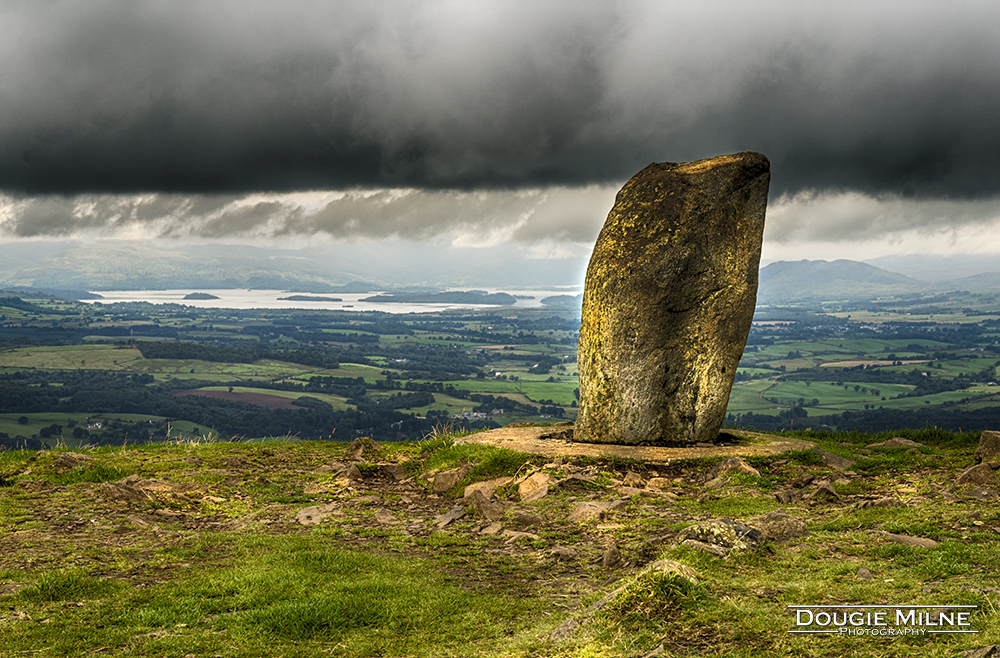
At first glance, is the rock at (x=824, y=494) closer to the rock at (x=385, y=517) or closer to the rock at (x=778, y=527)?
the rock at (x=778, y=527)

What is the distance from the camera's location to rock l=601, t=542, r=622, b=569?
427 inches

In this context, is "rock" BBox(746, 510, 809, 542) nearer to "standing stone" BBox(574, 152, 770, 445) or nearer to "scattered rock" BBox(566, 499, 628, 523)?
"scattered rock" BBox(566, 499, 628, 523)

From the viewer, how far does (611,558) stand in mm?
10891

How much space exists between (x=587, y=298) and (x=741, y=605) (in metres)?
13.7

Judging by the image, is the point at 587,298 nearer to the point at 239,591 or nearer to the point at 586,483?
the point at 586,483

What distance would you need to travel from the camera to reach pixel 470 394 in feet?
405

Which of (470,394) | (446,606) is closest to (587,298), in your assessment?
(446,606)

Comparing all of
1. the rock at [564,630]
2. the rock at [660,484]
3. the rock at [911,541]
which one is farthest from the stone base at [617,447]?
the rock at [564,630]

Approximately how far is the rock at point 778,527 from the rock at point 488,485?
620 cm

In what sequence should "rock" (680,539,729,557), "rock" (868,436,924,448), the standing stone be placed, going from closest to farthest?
"rock" (680,539,729,557) → the standing stone → "rock" (868,436,924,448)

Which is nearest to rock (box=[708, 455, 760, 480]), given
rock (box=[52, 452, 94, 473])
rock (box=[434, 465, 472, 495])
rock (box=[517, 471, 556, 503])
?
rock (box=[517, 471, 556, 503])

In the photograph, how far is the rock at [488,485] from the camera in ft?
53.7

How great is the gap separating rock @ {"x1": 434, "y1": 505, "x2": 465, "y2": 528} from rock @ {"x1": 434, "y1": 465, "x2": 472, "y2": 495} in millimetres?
2022

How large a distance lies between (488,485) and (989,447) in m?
11.3
